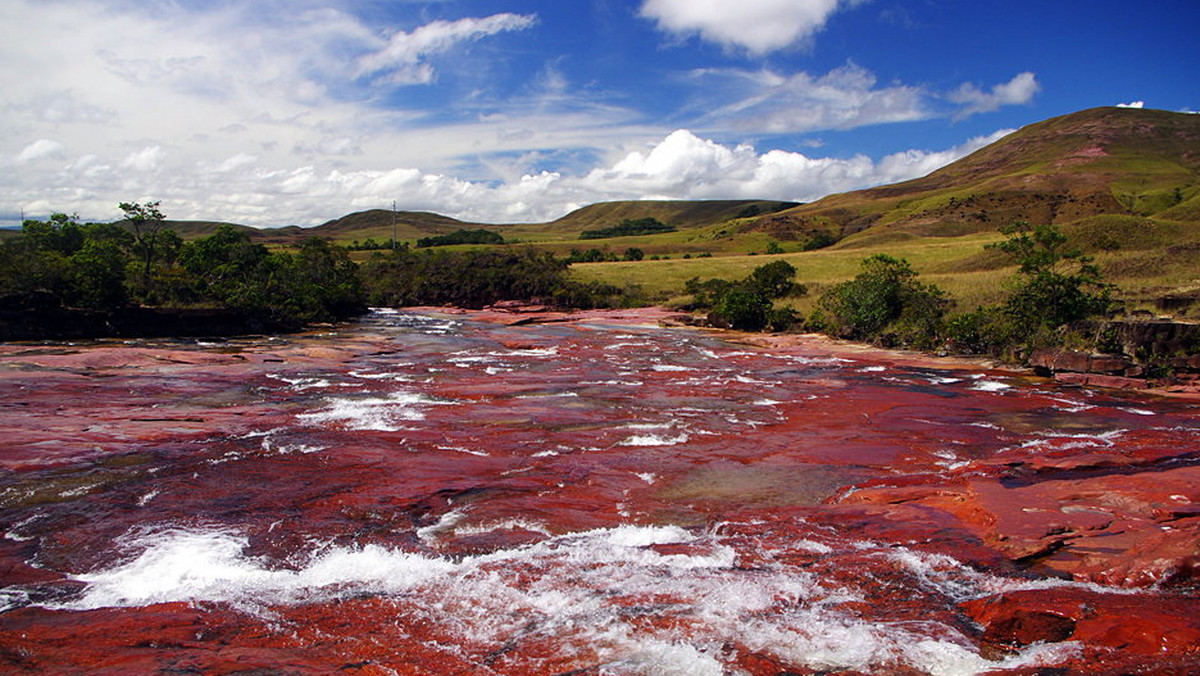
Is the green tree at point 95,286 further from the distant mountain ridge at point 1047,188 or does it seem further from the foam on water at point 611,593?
the distant mountain ridge at point 1047,188

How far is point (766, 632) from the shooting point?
21.6ft

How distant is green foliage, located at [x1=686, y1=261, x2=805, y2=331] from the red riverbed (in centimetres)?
2862

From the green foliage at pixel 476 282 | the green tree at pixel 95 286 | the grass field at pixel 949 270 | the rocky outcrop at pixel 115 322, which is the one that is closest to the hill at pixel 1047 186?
the grass field at pixel 949 270

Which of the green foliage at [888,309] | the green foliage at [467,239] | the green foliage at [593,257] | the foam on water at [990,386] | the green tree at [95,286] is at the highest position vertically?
the green foliage at [467,239]

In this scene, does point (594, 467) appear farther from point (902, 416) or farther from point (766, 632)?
point (902, 416)

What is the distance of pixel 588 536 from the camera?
9.16m

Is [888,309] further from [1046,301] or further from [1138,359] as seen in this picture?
[1138,359]

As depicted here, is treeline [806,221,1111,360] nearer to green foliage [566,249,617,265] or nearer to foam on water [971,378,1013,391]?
foam on water [971,378,1013,391]

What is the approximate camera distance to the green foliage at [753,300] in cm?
4762

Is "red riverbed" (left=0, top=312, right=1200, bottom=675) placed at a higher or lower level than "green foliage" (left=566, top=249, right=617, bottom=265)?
lower

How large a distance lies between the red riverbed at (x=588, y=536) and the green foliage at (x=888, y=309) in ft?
52.6

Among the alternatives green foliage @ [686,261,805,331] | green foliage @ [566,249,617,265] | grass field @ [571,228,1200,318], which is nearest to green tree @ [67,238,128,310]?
green foliage @ [686,261,805,331]

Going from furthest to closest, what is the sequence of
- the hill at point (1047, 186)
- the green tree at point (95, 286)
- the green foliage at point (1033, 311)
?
the hill at point (1047, 186)
the green tree at point (95, 286)
the green foliage at point (1033, 311)

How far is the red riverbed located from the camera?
6234mm
